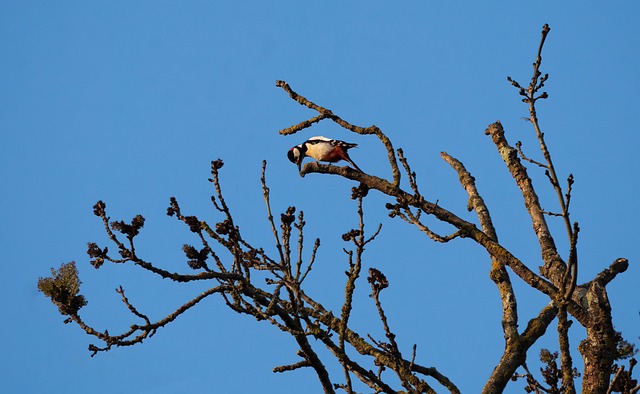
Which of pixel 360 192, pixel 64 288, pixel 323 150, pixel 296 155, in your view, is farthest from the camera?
pixel 296 155

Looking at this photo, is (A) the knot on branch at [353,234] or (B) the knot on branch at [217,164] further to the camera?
(B) the knot on branch at [217,164]

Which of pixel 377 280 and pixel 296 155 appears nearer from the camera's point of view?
pixel 377 280

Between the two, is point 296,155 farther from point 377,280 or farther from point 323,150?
point 377,280

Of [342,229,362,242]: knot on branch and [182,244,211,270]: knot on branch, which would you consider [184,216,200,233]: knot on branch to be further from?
[342,229,362,242]: knot on branch

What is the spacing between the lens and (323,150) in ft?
38.8

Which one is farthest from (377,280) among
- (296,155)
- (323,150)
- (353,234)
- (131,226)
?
(296,155)

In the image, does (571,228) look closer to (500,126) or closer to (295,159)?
(500,126)

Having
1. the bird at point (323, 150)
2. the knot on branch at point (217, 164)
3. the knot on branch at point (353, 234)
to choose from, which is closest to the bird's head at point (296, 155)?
the bird at point (323, 150)

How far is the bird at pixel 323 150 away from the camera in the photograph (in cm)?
1129

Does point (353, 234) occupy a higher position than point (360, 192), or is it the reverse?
point (360, 192)

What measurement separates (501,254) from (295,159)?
7159 mm

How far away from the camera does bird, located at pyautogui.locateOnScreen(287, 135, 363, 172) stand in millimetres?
11289

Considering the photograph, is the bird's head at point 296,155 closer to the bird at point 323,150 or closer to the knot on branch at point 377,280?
the bird at point 323,150

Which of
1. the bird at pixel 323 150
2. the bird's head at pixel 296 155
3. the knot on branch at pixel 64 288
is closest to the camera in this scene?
the knot on branch at pixel 64 288
